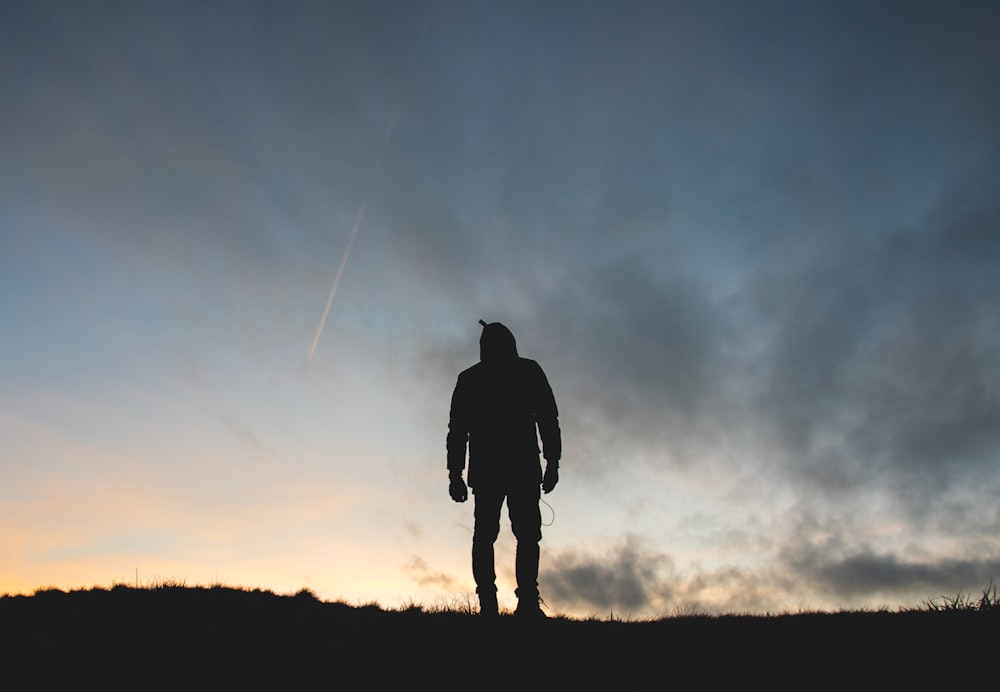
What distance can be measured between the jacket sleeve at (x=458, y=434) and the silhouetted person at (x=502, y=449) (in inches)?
0.6

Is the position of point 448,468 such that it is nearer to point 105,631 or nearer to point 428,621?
point 428,621

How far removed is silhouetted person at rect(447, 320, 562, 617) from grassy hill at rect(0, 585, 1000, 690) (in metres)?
0.99

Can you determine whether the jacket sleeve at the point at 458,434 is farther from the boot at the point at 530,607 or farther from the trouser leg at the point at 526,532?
the boot at the point at 530,607

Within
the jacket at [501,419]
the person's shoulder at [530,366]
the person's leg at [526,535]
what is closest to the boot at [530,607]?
the person's leg at [526,535]

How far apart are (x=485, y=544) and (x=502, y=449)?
137 cm

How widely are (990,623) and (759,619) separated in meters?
2.85

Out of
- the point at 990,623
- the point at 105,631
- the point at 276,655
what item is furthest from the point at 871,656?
the point at 105,631

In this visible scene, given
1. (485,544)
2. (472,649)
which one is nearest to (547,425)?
(485,544)

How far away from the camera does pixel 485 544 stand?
974cm

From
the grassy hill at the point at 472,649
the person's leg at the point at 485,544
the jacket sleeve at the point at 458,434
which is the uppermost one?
the jacket sleeve at the point at 458,434

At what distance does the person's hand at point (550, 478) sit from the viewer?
10.3 meters

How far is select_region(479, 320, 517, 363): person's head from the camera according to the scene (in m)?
10.5

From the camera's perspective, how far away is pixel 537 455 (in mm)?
10219

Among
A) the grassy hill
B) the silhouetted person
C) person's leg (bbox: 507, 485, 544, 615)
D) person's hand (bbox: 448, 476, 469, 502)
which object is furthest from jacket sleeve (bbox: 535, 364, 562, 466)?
the grassy hill
